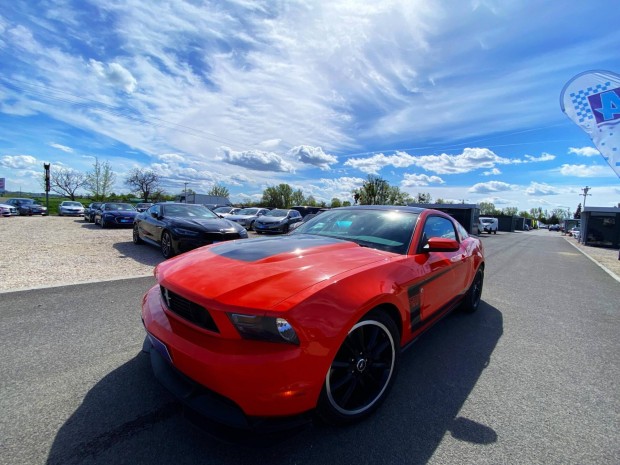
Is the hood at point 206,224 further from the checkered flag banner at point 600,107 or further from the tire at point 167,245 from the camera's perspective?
the checkered flag banner at point 600,107

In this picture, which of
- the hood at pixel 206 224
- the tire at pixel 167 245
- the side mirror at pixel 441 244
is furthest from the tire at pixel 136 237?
the side mirror at pixel 441 244

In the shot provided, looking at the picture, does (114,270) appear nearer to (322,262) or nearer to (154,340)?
(154,340)

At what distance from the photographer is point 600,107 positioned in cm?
951

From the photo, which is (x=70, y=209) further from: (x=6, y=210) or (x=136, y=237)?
(x=136, y=237)

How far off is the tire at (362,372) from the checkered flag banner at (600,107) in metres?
11.6

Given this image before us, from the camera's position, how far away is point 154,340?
1.98 meters

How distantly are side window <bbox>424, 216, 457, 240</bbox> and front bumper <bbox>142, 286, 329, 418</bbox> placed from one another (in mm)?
2007

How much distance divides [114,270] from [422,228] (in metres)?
→ 5.92

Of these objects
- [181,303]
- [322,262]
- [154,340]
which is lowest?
[154,340]

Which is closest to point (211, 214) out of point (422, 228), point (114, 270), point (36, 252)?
point (114, 270)

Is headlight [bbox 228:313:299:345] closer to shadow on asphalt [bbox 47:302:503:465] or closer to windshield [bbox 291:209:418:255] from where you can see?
shadow on asphalt [bbox 47:302:503:465]

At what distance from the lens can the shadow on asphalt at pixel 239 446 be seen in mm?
1703

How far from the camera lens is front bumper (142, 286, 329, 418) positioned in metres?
1.51

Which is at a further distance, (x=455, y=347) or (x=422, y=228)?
(x=455, y=347)
